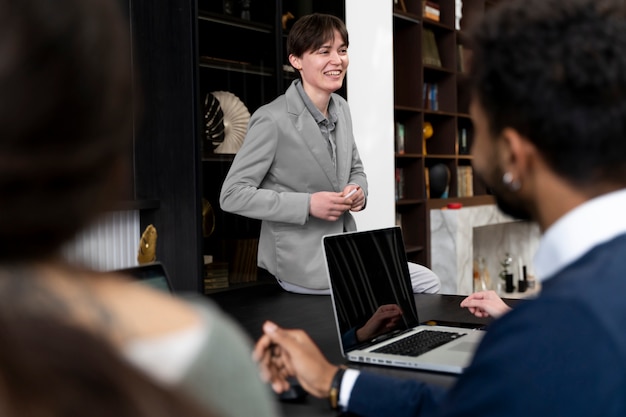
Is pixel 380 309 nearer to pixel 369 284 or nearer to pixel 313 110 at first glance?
pixel 369 284

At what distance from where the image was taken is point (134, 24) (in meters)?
3.14

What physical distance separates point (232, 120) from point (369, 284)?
75.8 inches

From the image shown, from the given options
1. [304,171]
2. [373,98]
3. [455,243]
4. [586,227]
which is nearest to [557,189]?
[586,227]

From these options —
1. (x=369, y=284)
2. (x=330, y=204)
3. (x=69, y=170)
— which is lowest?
(x=369, y=284)

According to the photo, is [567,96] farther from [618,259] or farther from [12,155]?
[12,155]

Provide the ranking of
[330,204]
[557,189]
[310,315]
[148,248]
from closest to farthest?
[557,189] < [310,315] < [148,248] < [330,204]

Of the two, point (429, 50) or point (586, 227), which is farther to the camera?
point (429, 50)

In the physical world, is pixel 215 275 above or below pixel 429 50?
below

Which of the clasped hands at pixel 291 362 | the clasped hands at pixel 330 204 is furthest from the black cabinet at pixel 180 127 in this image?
the clasped hands at pixel 291 362

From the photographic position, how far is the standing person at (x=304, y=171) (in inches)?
95.7

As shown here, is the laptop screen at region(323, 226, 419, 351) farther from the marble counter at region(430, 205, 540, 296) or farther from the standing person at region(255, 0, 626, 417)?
the marble counter at region(430, 205, 540, 296)

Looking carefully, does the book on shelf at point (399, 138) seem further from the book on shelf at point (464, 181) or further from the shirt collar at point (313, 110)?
the shirt collar at point (313, 110)

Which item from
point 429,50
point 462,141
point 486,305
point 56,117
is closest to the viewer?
point 56,117

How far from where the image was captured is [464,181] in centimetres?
A: 605
